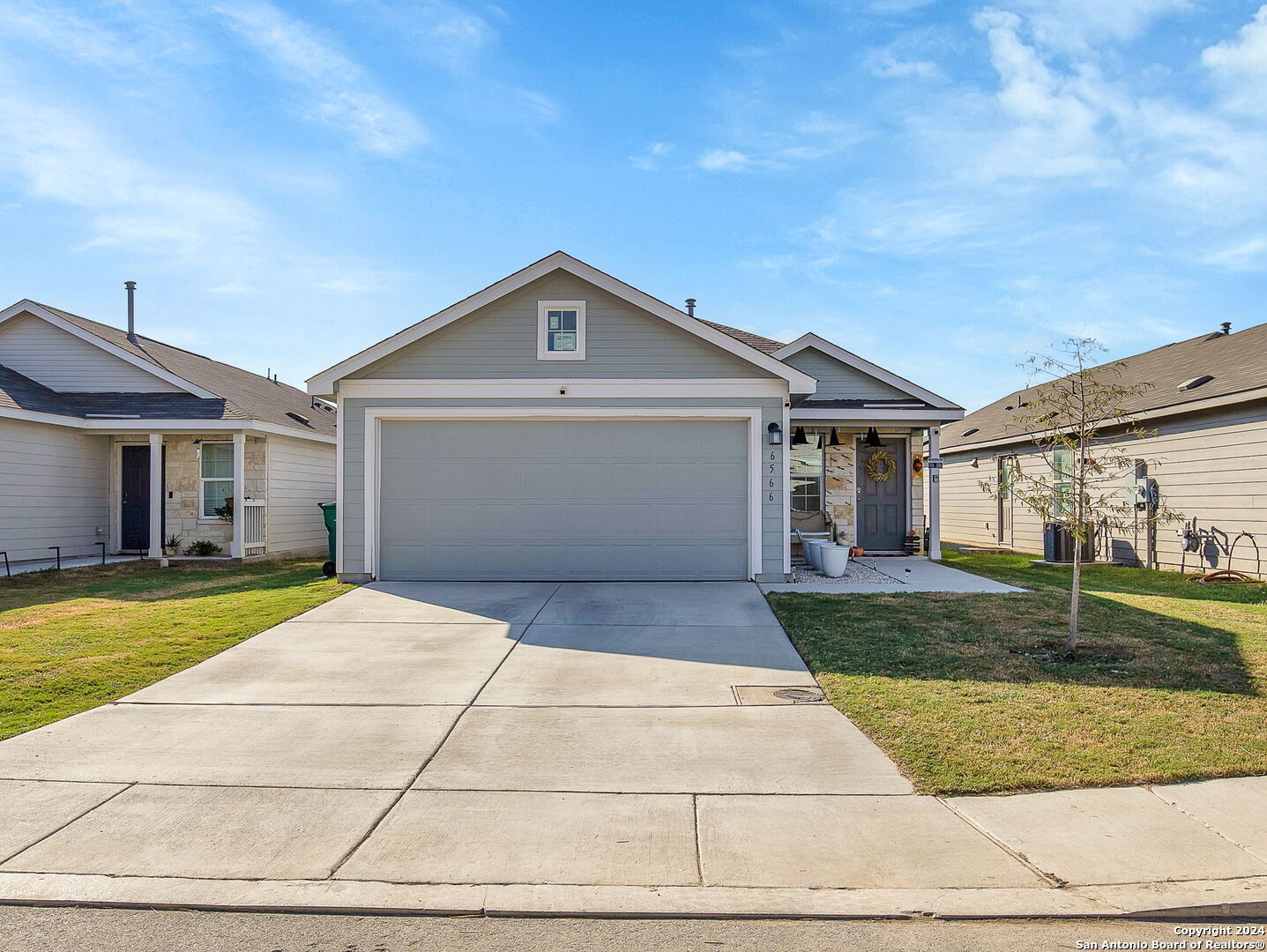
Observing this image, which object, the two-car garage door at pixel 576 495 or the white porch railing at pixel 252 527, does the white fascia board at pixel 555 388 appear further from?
the white porch railing at pixel 252 527

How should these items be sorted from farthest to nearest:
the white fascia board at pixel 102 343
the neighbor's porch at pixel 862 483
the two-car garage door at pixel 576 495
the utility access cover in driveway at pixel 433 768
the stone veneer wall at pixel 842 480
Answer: the white fascia board at pixel 102 343, the stone veneer wall at pixel 842 480, the neighbor's porch at pixel 862 483, the two-car garage door at pixel 576 495, the utility access cover in driveway at pixel 433 768

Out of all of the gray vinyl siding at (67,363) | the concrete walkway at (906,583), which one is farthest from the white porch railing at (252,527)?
the concrete walkway at (906,583)

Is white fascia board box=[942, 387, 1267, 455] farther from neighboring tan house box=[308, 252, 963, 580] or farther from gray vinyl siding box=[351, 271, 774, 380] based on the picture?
gray vinyl siding box=[351, 271, 774, 380]

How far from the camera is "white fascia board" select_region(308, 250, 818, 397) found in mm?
11242

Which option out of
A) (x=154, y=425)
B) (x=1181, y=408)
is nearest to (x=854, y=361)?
(x=1181, y=408)

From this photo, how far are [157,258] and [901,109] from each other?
13.8 metres

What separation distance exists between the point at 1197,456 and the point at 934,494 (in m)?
4.50

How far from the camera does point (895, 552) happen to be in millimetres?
15523

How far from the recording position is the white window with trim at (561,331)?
11469mm

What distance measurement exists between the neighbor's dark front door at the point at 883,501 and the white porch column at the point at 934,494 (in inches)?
27.2

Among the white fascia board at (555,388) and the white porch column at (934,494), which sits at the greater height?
the white fascia board at (555,388)

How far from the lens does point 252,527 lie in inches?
615

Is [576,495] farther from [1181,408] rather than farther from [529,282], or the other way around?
[1181,408]

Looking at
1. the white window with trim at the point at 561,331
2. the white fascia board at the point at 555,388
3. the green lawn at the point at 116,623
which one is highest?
the white window with trim at the point at 561,331
